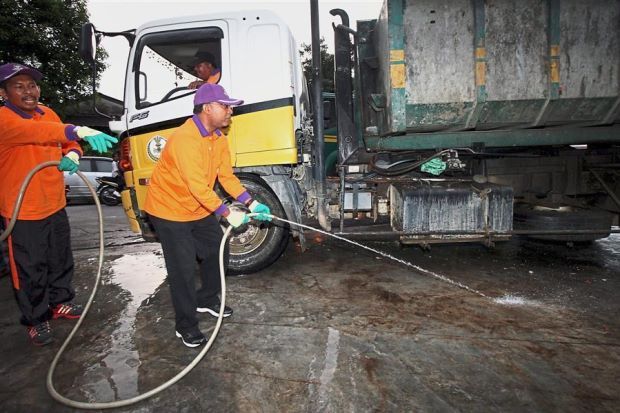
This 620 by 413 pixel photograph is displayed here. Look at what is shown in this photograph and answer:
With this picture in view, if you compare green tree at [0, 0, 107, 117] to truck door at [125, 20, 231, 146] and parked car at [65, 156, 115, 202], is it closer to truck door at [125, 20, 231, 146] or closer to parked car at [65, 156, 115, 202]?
parked car at [65, 156, 115, 202]

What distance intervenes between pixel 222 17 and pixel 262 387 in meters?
3.46

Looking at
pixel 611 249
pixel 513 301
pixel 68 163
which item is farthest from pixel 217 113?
pixel 611 249

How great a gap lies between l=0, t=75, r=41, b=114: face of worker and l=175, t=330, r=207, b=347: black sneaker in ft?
6.68

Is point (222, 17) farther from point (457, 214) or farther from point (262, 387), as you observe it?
point (262, 387)

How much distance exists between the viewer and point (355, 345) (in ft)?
8.53

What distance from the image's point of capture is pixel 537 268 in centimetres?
423

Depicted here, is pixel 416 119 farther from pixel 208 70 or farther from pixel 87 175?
pixel 87 175

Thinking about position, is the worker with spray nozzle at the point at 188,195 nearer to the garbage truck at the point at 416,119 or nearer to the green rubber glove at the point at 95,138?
the green rubber glove at the point at 95,138

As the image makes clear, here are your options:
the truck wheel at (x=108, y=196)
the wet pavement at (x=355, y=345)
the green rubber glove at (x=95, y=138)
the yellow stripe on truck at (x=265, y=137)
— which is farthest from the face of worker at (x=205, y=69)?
the truck wheel at (x=108, y=196)

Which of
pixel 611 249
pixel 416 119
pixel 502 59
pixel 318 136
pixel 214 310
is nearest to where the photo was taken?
pixel 214 310

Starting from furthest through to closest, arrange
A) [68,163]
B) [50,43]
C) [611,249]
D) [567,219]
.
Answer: [50,43], [611,249], [567,219], [68,163]

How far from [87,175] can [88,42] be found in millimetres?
9698

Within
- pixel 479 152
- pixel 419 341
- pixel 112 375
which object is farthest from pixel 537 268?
pixel 112 375

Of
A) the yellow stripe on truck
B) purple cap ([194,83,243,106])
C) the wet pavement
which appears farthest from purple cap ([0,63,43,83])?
the wet pavement
